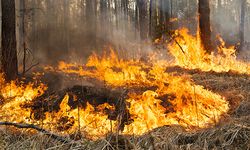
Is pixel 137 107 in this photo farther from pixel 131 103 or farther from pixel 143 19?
pixel 143 19

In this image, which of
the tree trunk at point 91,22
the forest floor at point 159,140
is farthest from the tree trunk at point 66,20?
the forest floor at point 159,140

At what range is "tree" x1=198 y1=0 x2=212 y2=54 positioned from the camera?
1171 centimetres

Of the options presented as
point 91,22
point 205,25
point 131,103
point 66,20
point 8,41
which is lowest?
point 131,103

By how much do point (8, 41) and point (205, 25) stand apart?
6.95 metres

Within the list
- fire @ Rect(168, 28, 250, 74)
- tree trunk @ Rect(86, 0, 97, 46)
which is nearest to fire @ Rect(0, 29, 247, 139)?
fire @ Rect(168, 28, 250, 74)

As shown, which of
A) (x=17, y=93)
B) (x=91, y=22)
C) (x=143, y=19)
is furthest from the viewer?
(x=91, y=22)

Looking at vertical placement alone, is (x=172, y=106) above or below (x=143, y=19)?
below

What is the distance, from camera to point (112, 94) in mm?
6949

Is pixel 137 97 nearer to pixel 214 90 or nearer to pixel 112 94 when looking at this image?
pixel 112 94

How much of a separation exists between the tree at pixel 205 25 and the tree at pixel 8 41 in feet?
21.8

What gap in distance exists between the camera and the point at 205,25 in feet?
38.7

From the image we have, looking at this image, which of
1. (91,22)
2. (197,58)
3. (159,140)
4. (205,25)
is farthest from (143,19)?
(159,140)

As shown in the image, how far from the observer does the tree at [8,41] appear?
29.1 ft

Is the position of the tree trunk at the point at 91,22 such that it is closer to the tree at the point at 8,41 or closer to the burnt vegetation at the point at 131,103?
the burnt vegetation at the point at 131,103
